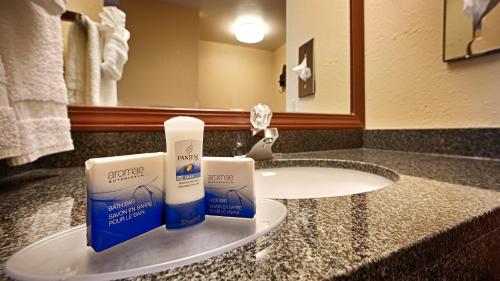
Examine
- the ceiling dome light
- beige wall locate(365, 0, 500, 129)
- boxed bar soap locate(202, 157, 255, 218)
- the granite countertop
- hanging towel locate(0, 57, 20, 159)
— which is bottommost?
the granite countertop

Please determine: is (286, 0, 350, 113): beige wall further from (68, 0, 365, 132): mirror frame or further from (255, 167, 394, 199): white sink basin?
(255, 167, 394, 199): white sink basin

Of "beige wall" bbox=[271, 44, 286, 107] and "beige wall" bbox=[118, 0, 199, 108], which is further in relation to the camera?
"beige wall" bbox=[271, 44, 286, 107]

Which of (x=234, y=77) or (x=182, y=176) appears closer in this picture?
(x=182, y=176)

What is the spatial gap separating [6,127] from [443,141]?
43.2 inches

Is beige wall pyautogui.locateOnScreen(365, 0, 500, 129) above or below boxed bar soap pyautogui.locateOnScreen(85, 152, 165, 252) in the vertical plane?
above

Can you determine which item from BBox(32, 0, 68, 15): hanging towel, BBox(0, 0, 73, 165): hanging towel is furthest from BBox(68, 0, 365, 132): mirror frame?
BBox(32, 0, 68, 15): hanging towel

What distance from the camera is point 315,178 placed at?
0.72 metres

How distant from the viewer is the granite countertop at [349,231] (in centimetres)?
17

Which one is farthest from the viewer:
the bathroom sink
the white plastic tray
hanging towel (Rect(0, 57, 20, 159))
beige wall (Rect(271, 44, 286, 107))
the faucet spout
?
beige wall (Rect(271, 44, 286, 107))

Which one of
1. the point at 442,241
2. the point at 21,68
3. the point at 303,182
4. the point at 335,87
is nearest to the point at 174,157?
the point at 442,241

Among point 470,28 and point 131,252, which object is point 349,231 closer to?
point 131,252

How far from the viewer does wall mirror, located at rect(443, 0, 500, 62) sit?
2.13 ft

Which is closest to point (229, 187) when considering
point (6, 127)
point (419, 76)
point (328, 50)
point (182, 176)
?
point (182, 176)

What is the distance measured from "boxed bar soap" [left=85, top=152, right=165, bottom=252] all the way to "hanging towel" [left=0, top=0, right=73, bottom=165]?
0.31m
